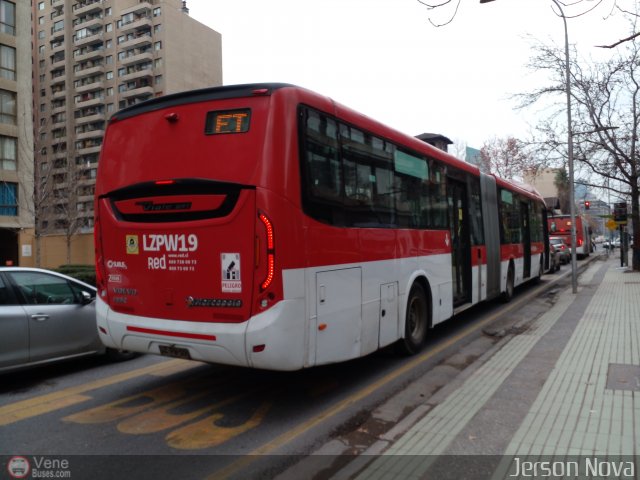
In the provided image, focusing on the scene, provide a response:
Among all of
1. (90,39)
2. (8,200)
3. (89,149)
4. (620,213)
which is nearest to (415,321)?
(620,213)

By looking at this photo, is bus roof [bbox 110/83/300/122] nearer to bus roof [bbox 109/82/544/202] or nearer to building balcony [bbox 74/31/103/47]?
bus roof [bbox 109/82/544/202]

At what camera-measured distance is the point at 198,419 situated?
488 cm

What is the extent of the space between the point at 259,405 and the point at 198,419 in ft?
2.23

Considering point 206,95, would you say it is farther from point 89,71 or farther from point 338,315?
point 89,71

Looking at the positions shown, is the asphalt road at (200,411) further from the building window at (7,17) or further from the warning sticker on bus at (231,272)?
the building window at (7,17)

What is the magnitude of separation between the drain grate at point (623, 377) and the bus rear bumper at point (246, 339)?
3655 millimetres

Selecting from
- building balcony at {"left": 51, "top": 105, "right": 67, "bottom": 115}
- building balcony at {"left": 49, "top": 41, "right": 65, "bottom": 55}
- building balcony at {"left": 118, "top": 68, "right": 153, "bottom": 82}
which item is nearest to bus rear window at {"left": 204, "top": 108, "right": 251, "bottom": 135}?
building balcony at {"left": 118, "top": 68, "right": 153, "bottom": 82}

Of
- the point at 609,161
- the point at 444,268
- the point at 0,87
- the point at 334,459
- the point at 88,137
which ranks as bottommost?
the point at 334,459

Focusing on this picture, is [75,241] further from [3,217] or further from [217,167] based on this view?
[217,167]

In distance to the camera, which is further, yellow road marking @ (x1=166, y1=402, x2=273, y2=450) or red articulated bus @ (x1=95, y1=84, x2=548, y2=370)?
red articulated bus @ (x1=95, y1=84, x2=548, y2=370)

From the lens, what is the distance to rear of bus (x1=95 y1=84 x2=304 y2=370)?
456 centimetres

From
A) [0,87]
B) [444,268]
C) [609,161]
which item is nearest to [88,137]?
[0,87]

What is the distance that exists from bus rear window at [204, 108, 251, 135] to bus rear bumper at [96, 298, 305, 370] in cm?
177

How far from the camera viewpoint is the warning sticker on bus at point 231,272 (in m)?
4.65
